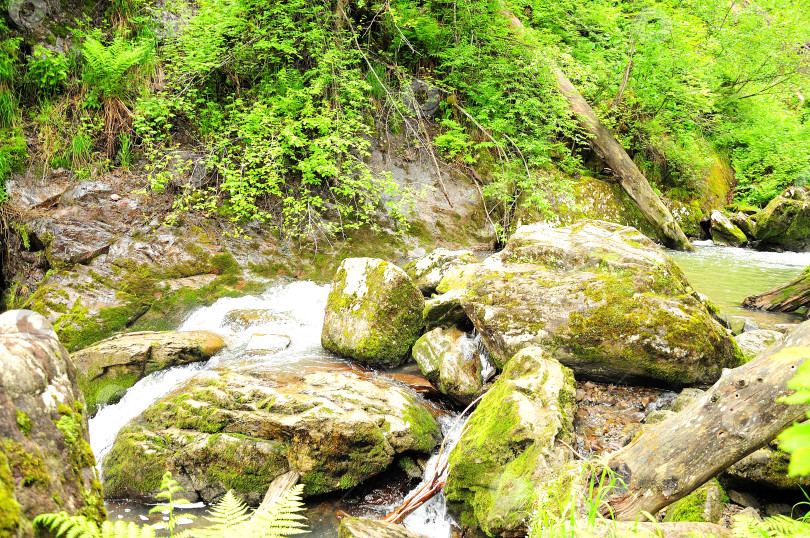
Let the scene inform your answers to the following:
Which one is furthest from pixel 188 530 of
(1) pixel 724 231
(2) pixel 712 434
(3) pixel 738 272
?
(1) pixel 724 231

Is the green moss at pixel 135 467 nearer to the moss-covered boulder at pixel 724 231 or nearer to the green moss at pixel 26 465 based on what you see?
the green moss at pixel 26 465

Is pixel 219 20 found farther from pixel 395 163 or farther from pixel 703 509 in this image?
pixel 703 509

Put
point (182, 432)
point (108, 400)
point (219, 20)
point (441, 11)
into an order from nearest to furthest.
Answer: point (182, 432) → point (108, 400) → point (219, 20) → point (441, 11)

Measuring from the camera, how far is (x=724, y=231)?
1236 centimetres

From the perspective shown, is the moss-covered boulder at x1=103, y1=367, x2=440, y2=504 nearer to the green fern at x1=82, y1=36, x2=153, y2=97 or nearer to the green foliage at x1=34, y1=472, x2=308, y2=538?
the green foliage at x1=34, y1=472, x2=308, y2=538

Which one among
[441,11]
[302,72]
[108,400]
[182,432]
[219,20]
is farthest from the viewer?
[441,11]

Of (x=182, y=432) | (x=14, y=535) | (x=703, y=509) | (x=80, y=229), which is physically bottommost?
(x=182, y=432)

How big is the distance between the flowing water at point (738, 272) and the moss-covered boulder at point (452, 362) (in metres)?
4.16

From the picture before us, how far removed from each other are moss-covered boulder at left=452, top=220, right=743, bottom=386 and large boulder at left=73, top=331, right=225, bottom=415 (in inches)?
156

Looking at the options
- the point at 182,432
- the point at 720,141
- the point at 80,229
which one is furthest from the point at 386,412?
the point at 720,141

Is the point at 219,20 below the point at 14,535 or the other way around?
the other way around

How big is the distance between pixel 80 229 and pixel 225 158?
113 inches

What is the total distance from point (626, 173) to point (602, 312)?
8.37 m

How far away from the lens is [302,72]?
34.2 ft
